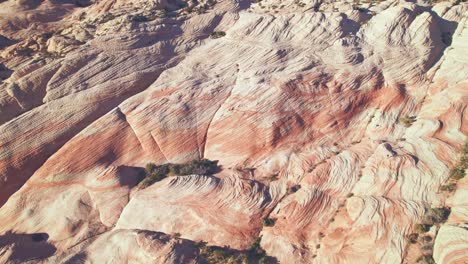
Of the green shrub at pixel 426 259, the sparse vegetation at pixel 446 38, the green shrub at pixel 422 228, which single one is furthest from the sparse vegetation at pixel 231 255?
the sparse vegetation at pixel 446 38

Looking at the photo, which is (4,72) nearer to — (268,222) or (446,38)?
(268,222)

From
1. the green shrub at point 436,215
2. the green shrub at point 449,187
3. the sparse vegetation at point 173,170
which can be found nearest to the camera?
the green shrub at point 436,215

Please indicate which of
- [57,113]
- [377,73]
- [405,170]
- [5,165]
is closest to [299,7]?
[377,73]

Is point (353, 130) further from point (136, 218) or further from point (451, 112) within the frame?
point (136, 218)

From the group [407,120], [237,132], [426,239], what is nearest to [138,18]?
[237,132]

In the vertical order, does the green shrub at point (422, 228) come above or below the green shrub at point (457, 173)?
below

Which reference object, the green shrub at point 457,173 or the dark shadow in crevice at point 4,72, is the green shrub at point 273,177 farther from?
the dark shadow in crevice at point 4,72
